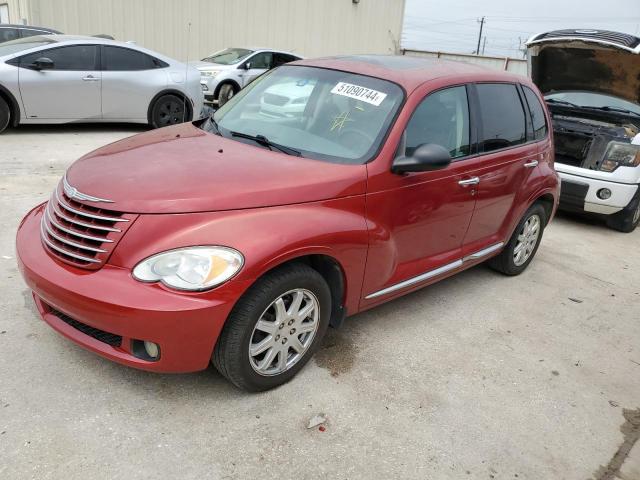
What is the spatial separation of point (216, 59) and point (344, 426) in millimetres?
12588

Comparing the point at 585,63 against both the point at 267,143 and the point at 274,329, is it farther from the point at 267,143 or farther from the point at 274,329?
the point at 274,329

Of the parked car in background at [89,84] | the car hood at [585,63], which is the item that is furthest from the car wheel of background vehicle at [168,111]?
the car hood at [585,63]

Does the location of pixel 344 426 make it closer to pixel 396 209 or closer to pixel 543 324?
pixel 396 209

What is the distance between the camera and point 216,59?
1378 centimetres

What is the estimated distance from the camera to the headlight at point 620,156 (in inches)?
250

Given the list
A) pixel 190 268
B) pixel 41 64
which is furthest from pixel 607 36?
pixel 41 64

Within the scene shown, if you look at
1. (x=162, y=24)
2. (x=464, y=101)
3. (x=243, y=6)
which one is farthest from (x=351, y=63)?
(x=243, y=6)

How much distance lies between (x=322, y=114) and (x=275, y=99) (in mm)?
514

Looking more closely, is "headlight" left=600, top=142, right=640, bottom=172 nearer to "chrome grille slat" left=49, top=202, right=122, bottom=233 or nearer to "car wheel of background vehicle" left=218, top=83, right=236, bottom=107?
"chrome grille slat" left=49, top=202, right=122, bottom=233

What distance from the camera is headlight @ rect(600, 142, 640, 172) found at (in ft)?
20.8

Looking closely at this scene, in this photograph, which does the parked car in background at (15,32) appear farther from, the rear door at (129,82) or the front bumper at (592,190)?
the front bumper at (592,190)

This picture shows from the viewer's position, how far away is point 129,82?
343 inches

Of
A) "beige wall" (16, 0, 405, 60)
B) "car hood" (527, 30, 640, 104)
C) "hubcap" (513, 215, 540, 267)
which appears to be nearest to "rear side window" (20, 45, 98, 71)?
"car hood" (527, 30, 640, 104)

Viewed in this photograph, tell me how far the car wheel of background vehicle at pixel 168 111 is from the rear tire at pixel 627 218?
6.47 m
